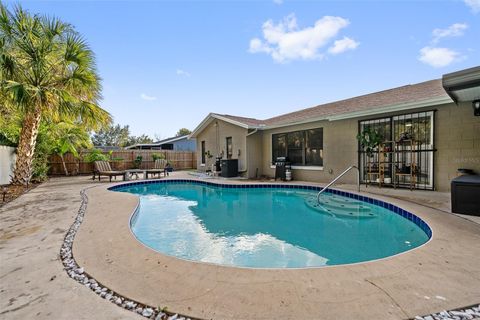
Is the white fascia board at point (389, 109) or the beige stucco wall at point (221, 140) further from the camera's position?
the beige stucco wall at point (221, 140)

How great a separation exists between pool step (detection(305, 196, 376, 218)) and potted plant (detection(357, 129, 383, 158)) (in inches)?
88.4

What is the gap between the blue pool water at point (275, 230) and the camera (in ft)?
12.2

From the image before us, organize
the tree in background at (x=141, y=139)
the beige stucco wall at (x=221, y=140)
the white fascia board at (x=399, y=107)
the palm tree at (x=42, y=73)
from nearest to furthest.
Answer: the white fascia board at (x=399, y=107)
the palm tree at (x=42, y=73)
the beige stucco wall at (x=221, y=140)
the tree in background at (x=141, y=139)

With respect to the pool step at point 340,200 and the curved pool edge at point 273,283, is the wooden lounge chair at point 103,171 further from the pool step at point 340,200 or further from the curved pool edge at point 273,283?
the pool step at point 340,200

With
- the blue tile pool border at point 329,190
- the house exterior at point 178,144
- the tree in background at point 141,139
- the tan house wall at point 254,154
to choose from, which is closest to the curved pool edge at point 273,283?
the blue tile pool border at point 329,190

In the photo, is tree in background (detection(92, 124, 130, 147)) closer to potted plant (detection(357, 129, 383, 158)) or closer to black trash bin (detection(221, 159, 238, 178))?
black trash bin (detection(221, 159, 238, 178))

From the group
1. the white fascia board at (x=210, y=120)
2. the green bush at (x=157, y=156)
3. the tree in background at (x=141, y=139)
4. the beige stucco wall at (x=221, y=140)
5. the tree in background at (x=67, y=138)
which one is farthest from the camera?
the tree in background at (x=141, y=139)

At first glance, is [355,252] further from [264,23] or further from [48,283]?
[264,23]

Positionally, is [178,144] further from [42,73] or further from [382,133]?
[382,133]

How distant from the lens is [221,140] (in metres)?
14.9

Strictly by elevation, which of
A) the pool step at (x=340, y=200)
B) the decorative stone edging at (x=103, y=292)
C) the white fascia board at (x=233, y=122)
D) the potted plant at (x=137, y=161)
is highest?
the white fascia board at (x=233, y=122)

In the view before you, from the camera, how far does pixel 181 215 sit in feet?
20.8

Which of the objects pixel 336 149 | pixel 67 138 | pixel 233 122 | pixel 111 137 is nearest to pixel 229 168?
pixel 233 122

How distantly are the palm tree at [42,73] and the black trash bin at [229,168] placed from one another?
6109 mm
